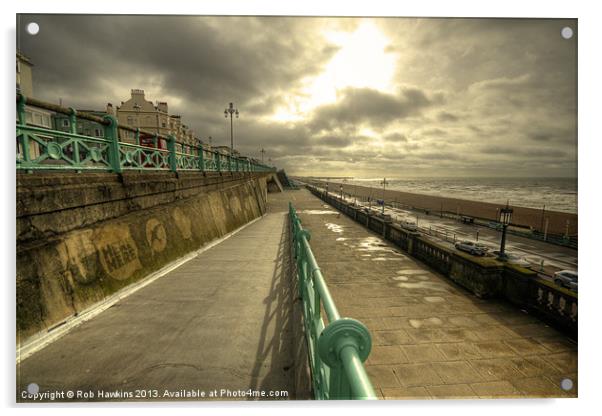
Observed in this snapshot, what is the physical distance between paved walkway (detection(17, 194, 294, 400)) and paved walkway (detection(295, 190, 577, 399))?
2761mm

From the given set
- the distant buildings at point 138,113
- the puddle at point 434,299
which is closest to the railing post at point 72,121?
the puddle at point 434,299

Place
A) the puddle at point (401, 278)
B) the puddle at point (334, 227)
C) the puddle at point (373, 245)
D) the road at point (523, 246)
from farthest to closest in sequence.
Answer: the puddle at point (334, 227) < the road at point (523, 246) < the puddle at point (373, 245) < the puddle at point (401, 278)

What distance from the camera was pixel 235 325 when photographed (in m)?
3.13

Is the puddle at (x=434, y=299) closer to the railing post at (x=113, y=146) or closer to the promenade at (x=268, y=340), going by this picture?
the promenade at (x=268, y=340)

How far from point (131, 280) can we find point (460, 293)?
912cm

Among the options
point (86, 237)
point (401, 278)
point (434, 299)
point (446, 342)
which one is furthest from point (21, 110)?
point (401, 278)

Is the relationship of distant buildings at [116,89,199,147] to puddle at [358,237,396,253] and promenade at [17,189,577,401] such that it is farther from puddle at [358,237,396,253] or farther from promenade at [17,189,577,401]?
promenade at [17,189,577,401]

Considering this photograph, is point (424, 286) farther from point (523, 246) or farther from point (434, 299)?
point (523, 246)

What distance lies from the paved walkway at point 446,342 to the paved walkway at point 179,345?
2.76 m

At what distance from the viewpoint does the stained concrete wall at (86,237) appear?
276cm

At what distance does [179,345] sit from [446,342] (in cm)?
549

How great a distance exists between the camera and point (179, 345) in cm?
271

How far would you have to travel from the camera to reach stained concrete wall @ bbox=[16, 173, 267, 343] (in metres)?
2.76

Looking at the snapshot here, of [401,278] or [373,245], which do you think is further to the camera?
[373,245]
